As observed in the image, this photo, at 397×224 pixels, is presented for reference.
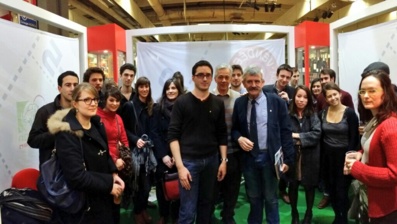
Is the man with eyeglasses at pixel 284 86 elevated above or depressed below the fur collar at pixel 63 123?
above

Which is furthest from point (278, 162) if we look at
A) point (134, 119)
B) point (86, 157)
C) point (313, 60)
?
point (313, 60)

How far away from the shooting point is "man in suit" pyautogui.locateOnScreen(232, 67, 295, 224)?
2650 millimetres

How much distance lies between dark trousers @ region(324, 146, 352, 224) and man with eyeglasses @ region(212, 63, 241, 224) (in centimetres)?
84

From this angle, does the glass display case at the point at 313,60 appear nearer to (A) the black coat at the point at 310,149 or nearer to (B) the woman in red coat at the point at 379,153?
(A) the black coat at the point at 310,149

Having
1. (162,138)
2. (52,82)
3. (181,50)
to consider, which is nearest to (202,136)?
(162,138)

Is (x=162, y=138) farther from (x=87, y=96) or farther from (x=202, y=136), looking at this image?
(x=87, y=96)

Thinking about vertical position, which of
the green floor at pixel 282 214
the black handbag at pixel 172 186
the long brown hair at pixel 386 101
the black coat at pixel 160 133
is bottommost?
the green floor at pixel 282 214

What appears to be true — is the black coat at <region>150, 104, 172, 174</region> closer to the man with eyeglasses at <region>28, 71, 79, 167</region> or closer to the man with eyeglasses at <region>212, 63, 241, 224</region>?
the man with eyeglasses at <region>212, 63, 241, 224</region>

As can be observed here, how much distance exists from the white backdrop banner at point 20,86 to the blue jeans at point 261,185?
192 centimetres

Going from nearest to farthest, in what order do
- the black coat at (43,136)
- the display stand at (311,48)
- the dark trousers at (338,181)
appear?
the black coat at (43,136), the dark trousers at (338,181), the display stand at (311,48)

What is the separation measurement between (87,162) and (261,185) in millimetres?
1461

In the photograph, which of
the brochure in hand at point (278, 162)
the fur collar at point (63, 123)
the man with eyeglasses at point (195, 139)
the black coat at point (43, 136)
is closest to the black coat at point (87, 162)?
the fur collar at point (63, 123)

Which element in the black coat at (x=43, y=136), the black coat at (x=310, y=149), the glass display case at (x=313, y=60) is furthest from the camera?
the glass display case at (x=313, y=60)

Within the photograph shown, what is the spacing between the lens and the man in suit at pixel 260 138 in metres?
2.65
